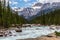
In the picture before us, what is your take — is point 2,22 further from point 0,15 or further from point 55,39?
point 55,39

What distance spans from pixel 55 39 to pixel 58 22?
123 metres

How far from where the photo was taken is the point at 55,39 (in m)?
40.6

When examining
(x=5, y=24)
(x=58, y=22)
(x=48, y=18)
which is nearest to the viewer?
(x=5, y=24)

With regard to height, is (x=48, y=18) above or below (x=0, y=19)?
below

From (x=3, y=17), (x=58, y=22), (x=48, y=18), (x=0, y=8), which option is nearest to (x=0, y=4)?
(x=0, y=8)

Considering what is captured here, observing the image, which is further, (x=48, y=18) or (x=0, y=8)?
(x=48, y=18)

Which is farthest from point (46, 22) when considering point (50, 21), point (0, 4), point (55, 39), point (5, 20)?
point (55, 39)

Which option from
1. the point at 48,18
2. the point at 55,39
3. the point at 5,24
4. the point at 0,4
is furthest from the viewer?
the point at 48,18

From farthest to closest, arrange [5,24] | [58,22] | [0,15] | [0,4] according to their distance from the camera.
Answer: [58,22] → [0,4] → [0,15] → [5,24]

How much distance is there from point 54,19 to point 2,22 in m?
82.3

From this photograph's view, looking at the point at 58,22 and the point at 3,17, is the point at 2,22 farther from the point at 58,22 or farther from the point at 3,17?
the point at 58,22

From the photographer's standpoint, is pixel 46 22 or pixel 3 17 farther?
pixel 46 22

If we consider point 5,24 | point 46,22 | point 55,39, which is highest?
point 55,39

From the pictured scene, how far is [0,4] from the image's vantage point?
353 feet
